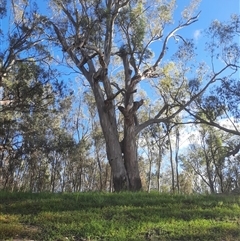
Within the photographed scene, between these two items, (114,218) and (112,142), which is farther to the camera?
(112,142)

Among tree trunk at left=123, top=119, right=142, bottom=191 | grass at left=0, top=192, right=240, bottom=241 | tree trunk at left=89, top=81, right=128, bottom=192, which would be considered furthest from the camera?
tree trunk at left=123, top=119, right=142, bottom=191

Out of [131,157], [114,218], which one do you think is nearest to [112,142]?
[131,157]

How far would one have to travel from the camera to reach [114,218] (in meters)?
5.52

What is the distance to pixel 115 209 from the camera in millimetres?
6148

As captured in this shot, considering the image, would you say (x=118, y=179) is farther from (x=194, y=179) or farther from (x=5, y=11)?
(x=194, y=179)

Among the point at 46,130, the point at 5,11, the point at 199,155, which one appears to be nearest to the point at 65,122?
the point at 46,130

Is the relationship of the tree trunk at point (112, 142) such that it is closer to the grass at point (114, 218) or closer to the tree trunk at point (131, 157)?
the tree trunk at point (131, 157)

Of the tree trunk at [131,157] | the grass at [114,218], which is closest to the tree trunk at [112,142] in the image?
the tree trunk at [131,157]

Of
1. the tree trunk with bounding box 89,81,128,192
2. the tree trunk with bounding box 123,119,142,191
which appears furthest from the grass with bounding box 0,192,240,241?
the tree trunk with bounding box 123,119,142,191

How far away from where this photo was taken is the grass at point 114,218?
463 centimetres

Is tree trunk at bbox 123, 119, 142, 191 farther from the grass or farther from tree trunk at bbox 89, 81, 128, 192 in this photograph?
the grass

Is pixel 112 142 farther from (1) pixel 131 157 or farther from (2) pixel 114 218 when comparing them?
(2) pixel 114 218

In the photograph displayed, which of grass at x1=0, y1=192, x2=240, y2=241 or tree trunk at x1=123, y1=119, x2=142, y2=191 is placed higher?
tree trunk at x1=123, y1=119, x2=142, y2=191

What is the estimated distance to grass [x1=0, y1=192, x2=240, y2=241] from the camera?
4629 mm
